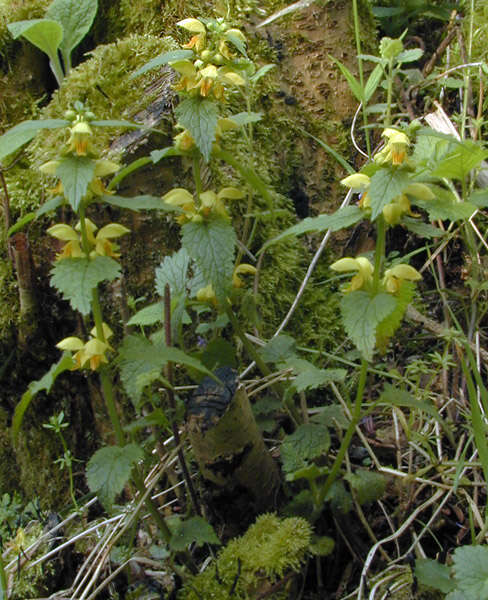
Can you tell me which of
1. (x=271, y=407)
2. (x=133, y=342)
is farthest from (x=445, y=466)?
(x=133, y=342)

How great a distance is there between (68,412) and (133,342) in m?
0.80

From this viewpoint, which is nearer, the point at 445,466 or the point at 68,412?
the point at 445,466

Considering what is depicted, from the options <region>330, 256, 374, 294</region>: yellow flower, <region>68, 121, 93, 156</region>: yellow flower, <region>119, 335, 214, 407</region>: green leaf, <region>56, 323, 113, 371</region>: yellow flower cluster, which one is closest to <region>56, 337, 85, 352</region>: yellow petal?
<region>56, 323, 113, 371</region>: yellow flower cluster

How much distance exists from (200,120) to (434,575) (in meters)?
0.91

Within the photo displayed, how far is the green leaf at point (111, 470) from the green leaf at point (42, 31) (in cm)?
78

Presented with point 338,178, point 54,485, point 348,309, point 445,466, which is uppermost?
point 348,309

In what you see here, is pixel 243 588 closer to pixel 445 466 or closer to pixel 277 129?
pixel 445 466

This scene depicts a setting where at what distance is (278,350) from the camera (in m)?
1.29

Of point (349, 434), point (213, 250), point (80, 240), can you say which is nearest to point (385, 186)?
point (213, 250)

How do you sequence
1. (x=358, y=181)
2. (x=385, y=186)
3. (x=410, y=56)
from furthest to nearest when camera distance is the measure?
1. (x=410, y=56)
2. (x=358, y=181)
3. (x=385, y=186)

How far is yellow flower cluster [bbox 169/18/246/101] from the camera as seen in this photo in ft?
3.54

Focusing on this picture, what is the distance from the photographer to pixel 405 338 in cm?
171

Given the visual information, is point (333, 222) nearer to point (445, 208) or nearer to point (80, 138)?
point (445, 208)

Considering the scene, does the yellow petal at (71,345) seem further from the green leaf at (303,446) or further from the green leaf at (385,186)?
the green leaf at (385,186)
